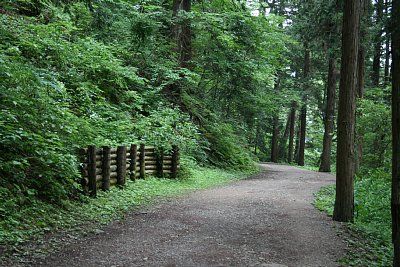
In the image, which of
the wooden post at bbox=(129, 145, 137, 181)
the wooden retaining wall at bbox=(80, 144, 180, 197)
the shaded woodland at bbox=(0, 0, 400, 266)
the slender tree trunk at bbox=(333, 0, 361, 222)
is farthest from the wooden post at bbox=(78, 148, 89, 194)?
the slender tree trunk at bbox=(333, 0, 361, 222)

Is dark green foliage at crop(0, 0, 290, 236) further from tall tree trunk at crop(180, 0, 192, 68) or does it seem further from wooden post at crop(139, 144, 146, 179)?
wooden post at crop(139, 144, 146, 179)

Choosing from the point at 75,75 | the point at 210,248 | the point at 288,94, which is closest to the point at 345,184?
the point at 210,248

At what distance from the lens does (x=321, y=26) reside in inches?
749

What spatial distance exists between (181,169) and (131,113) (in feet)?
10.8

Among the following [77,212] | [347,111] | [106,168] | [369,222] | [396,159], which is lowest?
[369,222]

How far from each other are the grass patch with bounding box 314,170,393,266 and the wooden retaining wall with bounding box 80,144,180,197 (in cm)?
537

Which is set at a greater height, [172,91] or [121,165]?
[172,91]

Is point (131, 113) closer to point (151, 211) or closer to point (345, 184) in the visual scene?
point (151, 211)

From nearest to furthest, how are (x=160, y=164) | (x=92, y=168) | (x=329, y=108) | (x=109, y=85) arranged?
(x=92, y=168) → (x=160, y=164) → (x=109, y=85) → (x=329, y=108)

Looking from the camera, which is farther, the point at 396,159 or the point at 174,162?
the point at 174,162

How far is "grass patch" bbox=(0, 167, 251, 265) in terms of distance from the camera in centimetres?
590

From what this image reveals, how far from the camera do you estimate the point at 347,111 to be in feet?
30.0

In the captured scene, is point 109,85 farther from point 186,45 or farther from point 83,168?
point 83,168

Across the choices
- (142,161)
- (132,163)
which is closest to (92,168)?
(132,163)
